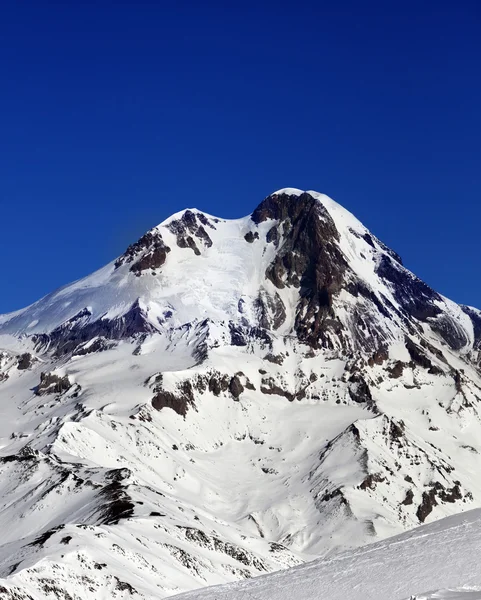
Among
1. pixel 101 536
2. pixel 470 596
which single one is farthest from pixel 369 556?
pixel 101 536

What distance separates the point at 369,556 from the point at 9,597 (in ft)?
215

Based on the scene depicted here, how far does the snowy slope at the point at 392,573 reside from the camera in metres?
78.6

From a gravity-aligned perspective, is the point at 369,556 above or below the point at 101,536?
below

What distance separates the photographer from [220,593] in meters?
89.6

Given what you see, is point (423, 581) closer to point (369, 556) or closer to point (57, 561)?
point (369, 556)

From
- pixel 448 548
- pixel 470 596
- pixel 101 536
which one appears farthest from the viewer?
pixel 101 536

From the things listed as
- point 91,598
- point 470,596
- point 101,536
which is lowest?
point 470,596

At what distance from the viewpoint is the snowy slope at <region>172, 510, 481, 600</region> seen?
3095 inches

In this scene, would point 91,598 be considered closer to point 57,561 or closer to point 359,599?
point 57,561

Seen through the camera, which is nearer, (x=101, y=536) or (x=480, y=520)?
(x=480, y=520)

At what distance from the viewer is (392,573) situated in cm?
8325

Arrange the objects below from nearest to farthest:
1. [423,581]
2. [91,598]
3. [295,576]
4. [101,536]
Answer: [423,581], [295,576], [91,598], [101,536]

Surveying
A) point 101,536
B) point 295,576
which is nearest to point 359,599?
point 295,576

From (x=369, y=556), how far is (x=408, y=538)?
490 cm
